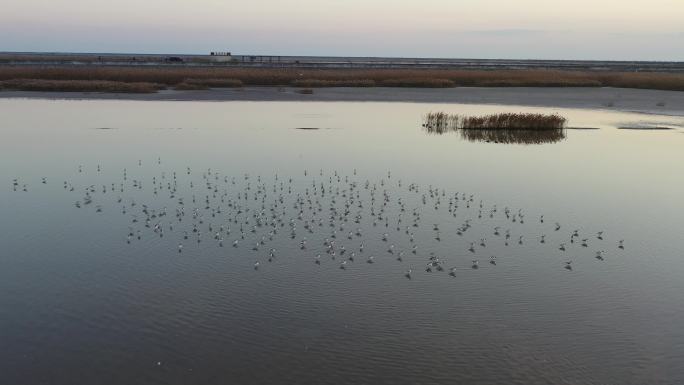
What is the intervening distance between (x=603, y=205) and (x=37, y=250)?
62.2ft

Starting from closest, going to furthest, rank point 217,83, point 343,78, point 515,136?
point 515,136 → point 217,83 → point 343,78

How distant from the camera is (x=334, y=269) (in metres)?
16.5

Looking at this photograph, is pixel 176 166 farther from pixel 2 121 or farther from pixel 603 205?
pixel 2 121

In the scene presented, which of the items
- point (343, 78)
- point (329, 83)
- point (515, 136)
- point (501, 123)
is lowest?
point (515, 136)

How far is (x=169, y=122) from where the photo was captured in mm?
46000

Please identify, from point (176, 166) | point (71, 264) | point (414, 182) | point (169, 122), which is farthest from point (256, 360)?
point (169, 122)

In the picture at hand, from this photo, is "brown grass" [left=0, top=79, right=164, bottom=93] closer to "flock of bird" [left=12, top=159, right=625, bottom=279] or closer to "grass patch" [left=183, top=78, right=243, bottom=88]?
"grass patch" [left=183, top=78, right=243, bottom=88]

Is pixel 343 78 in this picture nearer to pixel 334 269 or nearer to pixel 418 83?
pixel 418 83

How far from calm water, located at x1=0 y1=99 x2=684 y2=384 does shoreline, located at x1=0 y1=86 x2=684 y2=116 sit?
106ft

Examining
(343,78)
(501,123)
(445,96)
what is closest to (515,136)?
(501,123)

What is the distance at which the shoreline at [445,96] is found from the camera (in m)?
65.1

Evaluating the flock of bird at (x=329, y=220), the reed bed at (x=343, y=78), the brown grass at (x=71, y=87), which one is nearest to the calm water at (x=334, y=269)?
the flock of bird at (x=329, y=220)

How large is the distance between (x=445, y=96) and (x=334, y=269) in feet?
202

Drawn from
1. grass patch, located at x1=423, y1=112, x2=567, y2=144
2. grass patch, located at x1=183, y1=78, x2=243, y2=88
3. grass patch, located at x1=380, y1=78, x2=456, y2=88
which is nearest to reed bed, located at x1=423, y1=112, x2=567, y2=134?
grass patch, located at x1=423, y1=112, x2=567, y2=144
